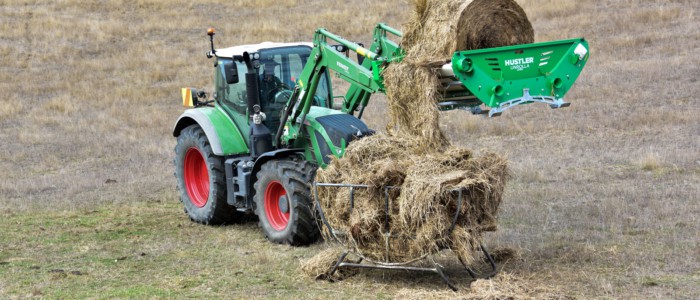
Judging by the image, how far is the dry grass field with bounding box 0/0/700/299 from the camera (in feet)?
31.3

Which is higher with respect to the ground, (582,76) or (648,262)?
(582,76)

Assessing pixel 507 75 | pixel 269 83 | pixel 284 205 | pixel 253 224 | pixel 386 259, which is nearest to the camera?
pixel 507 75

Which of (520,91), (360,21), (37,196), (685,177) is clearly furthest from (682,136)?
(360,21)

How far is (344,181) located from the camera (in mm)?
9445

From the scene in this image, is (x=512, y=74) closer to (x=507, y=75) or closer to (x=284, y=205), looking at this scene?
(x=507, y=75)

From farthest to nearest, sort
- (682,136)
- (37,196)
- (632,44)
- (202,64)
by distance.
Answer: (202,64)
(632,44)
(682,136)
(37,196)

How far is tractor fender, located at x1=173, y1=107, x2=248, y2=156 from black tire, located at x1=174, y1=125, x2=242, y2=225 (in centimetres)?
24

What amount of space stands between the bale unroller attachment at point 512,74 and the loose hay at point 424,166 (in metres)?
0.28

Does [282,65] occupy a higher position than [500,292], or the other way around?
[282,65]

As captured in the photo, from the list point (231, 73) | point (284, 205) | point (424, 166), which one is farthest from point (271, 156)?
point (424, 166)

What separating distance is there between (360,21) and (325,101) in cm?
1853

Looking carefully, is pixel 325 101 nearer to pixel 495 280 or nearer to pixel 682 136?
pixel 495 280

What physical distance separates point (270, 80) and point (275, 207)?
1723mm

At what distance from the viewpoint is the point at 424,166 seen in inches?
351
